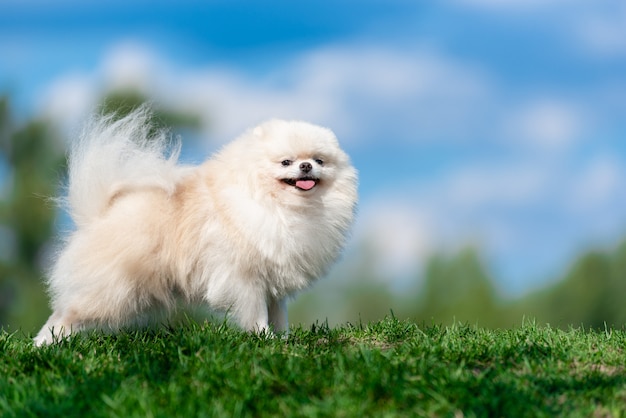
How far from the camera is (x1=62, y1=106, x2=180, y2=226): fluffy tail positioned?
6.62 metres

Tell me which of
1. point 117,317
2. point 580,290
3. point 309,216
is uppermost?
point 309,216

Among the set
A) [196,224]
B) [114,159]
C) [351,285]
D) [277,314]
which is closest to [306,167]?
[196,224]

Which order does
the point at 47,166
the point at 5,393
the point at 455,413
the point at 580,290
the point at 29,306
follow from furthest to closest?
the point at 580,290 → the point at 47,166 → the point at 29,306 → the point at 5,393 → the point at 455,413

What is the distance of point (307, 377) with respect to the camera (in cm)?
422

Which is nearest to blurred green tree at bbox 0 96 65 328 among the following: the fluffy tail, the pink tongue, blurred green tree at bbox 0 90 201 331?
blurred green tree at bbox 0 90 201 331

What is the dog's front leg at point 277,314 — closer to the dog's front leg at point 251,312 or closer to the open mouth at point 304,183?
the dog's front leg at point 251,312

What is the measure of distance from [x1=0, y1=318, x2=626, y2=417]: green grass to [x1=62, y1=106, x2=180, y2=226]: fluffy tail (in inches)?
56.9

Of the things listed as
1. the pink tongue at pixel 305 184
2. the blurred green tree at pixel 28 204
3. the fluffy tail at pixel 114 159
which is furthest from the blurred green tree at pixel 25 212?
the pink tongue at pixel 305 184

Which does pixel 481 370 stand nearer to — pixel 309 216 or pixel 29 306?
pixel 309 216

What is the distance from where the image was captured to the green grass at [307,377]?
3.87 m

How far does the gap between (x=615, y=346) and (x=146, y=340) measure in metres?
3.65

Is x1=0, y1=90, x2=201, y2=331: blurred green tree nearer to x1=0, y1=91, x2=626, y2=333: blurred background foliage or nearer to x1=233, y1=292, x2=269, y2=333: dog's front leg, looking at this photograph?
x1=0, y1=91, x2=626, y2=333: blurred background foliage

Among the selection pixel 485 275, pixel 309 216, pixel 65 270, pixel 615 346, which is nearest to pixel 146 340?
Result: pixel 65 270

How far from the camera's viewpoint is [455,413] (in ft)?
12.2
